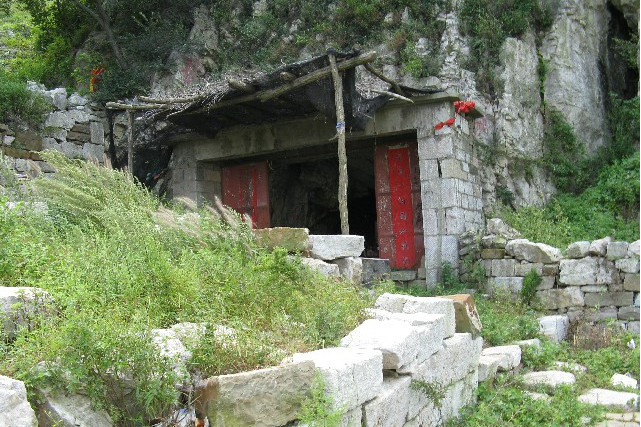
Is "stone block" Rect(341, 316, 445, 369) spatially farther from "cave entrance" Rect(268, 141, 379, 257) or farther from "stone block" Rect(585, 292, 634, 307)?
"cave entrance" Rect(268, 141, 379, 257)

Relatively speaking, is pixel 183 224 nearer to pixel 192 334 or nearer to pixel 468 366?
pixel 192 334

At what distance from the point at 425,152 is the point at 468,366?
16.9 ft

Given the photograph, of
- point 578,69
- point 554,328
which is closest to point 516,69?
point 578,69

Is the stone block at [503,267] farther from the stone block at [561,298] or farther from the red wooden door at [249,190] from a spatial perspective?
the red wooden door at [249,190]

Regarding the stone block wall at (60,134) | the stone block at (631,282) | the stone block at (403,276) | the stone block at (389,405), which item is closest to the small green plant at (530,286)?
the stone block at (631,282)

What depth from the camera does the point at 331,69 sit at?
25.5ft

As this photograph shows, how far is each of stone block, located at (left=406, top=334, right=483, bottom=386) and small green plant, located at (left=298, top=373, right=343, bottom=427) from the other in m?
1.11

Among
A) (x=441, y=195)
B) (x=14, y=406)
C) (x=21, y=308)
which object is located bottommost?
(x=14, y=406)

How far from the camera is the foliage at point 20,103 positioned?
9.85m

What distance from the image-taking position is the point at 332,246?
18.7 ft

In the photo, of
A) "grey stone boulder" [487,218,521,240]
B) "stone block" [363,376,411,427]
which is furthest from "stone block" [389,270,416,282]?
"stone block" [363,376,411,427]

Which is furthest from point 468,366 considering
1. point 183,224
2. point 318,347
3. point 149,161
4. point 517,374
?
point 149,161

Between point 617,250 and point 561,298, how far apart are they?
1.00 meters

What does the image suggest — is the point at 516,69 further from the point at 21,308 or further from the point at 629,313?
the point at 21,308
